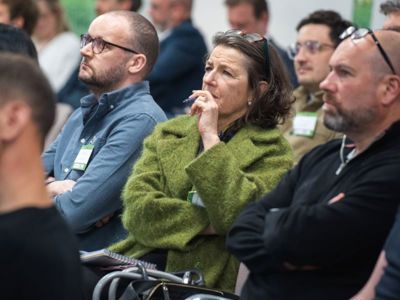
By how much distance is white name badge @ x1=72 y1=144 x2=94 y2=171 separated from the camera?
14.3 feet

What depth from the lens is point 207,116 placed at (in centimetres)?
385

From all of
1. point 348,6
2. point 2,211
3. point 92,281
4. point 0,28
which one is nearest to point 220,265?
point 92,281

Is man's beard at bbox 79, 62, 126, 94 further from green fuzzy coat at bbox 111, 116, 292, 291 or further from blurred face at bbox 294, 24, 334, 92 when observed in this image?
blurred face at bbox 294, 24, 334, 92

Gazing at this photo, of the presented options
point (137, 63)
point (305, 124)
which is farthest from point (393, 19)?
point (137, 63)

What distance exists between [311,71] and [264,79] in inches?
63.1

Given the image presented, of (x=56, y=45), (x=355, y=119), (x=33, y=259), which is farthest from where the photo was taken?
(x=56, y=45)

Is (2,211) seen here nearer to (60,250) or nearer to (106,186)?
(60,250)

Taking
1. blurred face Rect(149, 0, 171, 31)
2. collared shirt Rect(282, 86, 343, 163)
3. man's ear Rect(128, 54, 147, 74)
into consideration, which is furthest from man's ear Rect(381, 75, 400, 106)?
blurred face Rect(149, 0, 171, 31)

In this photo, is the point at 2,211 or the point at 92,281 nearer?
the point at 2,211

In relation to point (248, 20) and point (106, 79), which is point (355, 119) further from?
point (248, 20)

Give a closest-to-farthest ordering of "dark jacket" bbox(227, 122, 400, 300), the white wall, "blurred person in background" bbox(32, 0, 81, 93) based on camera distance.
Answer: "dark jacket" bbox(227, 122, 400, 300), the white wall, "blurred person in background" bbox(32, 0, 81, 93)

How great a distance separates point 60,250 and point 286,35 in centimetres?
526

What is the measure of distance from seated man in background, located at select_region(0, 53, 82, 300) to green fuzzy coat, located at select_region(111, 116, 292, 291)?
4.26 ft

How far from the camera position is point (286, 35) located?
740cm
